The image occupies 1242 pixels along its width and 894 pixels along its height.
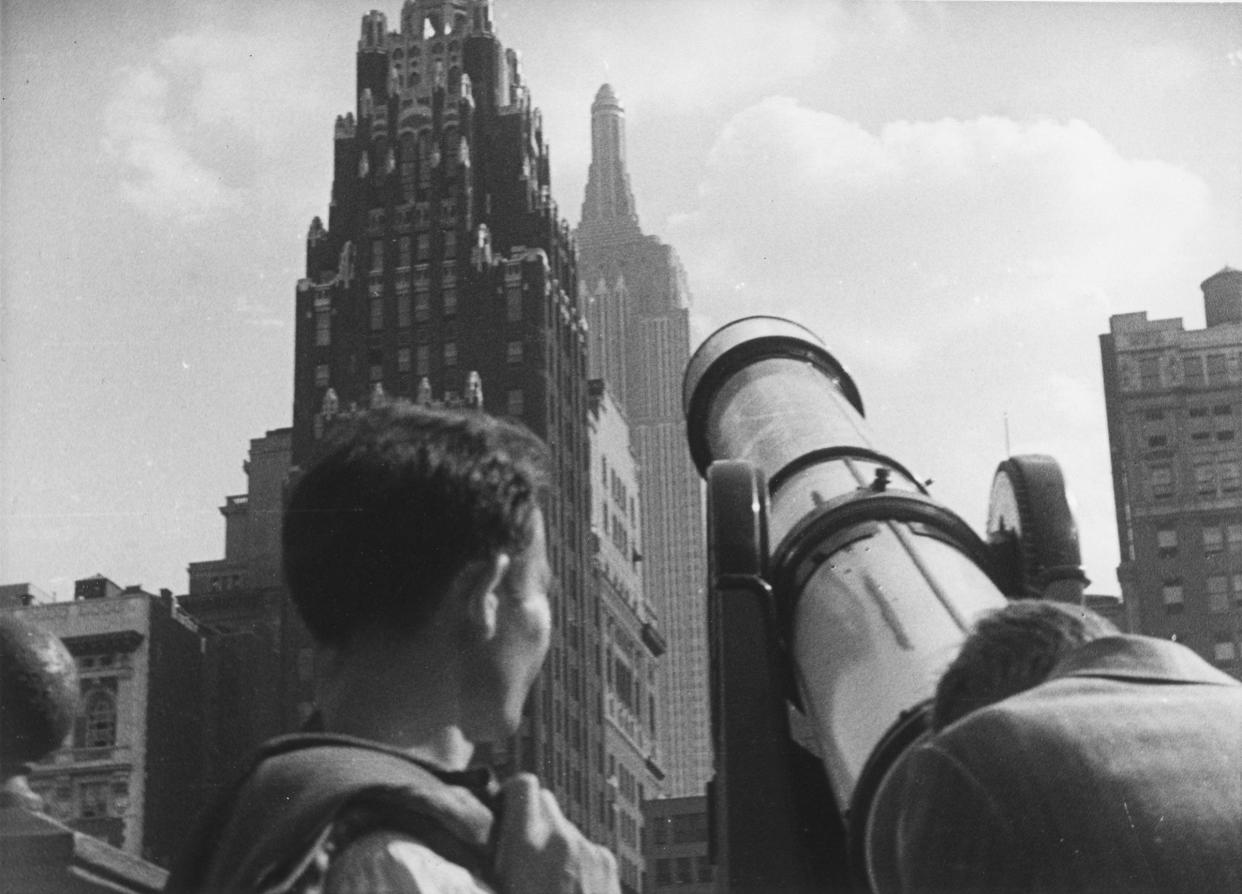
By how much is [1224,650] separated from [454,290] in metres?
31.7

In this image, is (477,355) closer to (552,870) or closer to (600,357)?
(600,357)

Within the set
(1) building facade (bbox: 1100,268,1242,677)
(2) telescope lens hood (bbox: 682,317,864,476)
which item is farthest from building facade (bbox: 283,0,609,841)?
(2) telescope lens hood (bbox: 682,317,864,476)

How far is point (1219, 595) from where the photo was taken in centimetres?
2633

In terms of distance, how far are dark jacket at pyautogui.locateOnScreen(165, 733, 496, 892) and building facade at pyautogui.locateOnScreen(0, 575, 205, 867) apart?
39568mm

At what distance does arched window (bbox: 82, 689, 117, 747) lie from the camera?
48969 mm

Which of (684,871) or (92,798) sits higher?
(92,798)

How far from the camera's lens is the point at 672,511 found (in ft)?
342

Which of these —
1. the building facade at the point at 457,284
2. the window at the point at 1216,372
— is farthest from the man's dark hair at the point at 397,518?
the building facade at the point at 457,284

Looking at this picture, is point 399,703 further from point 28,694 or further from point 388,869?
point 28,694

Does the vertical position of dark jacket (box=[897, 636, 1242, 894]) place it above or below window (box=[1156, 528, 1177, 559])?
below

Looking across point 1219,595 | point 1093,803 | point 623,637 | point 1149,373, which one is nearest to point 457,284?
point 623,637

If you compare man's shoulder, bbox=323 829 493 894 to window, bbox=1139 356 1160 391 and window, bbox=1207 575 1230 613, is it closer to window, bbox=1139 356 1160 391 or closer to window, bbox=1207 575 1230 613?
window, bbox=1139 356 1160 391

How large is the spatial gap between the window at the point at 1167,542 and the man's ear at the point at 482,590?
55.6 ft

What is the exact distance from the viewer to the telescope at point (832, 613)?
5012mm
